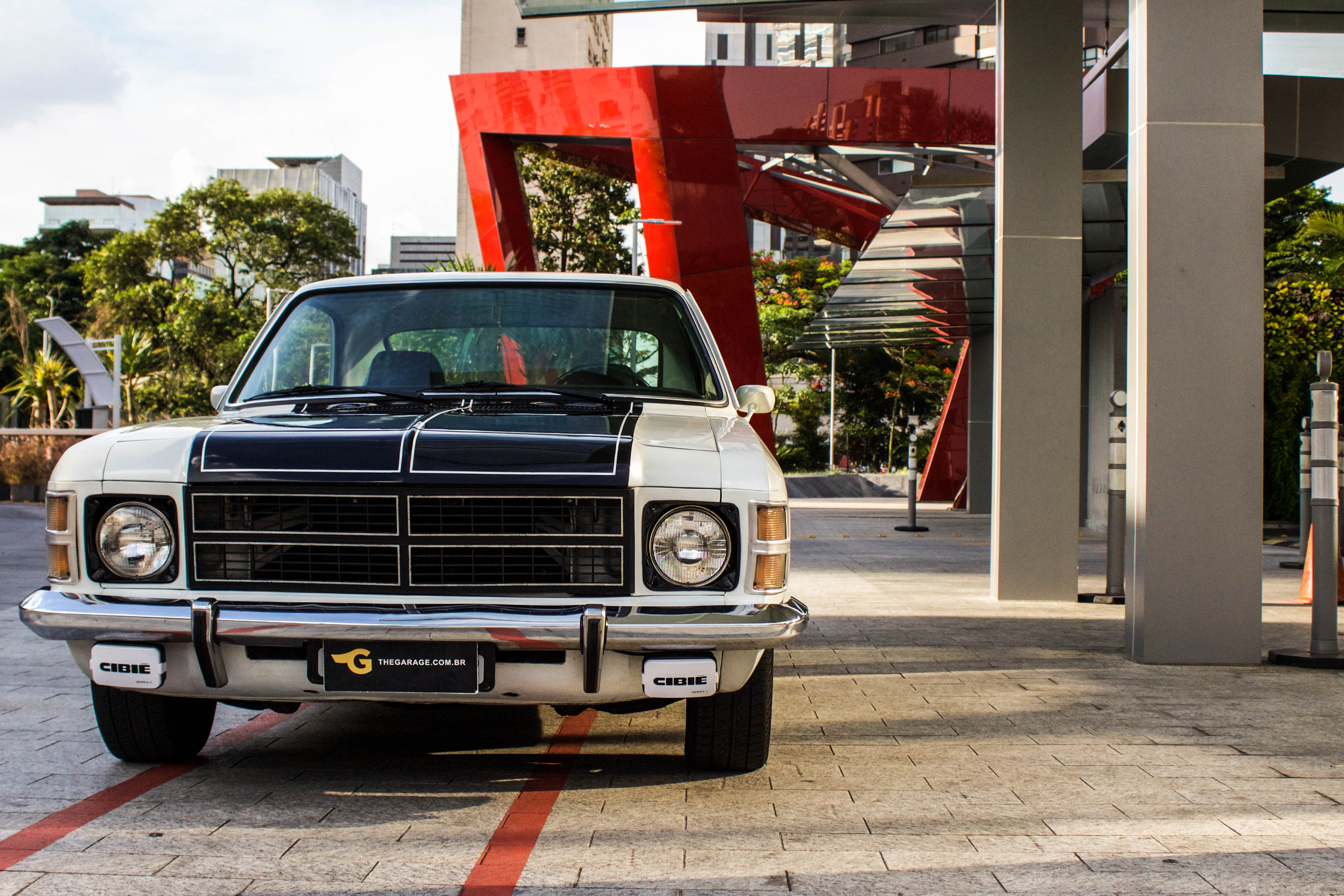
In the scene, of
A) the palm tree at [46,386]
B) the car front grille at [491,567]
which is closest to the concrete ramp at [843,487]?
the palm tree at [46,386]

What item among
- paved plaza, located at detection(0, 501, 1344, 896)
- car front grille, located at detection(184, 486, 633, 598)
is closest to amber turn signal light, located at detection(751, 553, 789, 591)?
car front grille, located at detection(184, 486, 633, 598)

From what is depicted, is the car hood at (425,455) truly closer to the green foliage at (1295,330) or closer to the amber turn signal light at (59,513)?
the amber turn signal light at (59,513)

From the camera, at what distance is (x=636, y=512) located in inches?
140

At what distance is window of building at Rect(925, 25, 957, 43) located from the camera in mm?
58406

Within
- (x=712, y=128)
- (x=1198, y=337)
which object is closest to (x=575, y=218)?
(x=712, y=128)

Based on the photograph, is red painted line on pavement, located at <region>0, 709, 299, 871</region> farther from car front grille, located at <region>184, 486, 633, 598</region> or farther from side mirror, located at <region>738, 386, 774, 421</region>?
side mirror, located at <region>738, 386, 774, 421</region>

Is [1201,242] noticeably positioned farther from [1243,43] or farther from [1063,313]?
[1063,313]

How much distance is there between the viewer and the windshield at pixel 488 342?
4.71 meters

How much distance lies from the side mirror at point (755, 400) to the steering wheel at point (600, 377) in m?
0.42

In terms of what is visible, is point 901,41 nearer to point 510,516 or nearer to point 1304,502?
point 1304,502

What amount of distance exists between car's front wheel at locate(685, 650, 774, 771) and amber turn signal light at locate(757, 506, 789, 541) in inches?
18.1

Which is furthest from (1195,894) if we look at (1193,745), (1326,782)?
(1193,745)

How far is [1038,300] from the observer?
938 centimetres

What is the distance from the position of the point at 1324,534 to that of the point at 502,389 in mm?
4311
